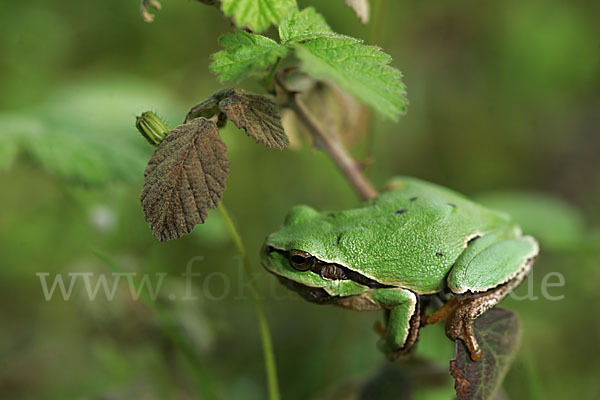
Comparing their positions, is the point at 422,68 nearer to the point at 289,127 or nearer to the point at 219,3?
the point at 289,127

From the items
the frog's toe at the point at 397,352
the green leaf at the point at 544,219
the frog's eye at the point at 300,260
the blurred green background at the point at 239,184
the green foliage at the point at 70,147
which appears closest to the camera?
the frog's toe at the point at 397,352

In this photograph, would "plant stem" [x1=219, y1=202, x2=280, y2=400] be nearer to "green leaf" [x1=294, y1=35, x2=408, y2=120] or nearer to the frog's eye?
the frog's eye

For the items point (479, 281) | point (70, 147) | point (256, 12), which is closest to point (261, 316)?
point (479, 281)

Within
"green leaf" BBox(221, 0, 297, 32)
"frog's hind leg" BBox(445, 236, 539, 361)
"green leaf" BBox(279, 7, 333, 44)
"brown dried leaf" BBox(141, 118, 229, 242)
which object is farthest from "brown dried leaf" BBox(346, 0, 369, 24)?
"frog's hind leg" BBox(445, 236, 539, 361)

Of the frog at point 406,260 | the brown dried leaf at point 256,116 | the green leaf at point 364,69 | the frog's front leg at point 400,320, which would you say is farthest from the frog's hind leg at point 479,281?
the brown dried leaf at point 256,116

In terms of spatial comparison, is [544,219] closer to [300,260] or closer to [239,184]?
[300,260]

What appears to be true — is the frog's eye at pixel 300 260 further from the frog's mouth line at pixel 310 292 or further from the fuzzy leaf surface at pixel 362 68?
the fuzzy leaf surface at pixel 362 68

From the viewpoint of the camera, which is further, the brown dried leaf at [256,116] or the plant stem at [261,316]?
the plant stem at [261,316]

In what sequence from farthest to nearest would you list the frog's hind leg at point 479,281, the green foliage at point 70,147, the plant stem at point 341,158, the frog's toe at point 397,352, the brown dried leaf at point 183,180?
the green foliage at point 70,147
the plant stem at point 341,158
the frog's toe at point 397,352
the frog's hind leg at point 479,281
the brown dried leaf at point 183,180

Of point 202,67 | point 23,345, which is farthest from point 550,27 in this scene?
point 23,345

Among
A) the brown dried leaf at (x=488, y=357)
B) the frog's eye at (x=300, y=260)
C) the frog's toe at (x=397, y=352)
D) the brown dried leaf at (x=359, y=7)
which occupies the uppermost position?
the brown dried leaf at (x=359, y=7)
